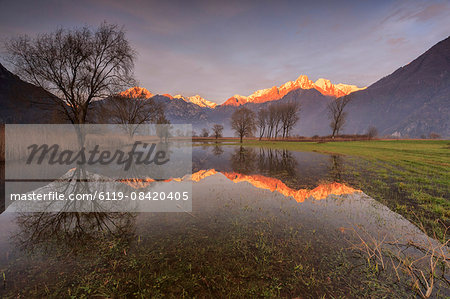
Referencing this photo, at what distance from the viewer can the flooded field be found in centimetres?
333

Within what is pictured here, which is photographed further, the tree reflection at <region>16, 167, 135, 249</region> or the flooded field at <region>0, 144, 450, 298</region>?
the tree reflection at <region>16, 167, 135, 249</region>

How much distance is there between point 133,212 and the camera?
6805 millimetres

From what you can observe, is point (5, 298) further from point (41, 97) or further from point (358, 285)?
point (41, 97)

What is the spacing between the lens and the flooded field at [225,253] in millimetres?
3334

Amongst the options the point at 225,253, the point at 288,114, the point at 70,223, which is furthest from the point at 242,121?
the point at 225,253

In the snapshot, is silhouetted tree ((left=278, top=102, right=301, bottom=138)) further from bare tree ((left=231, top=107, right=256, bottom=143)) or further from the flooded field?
the flooded field

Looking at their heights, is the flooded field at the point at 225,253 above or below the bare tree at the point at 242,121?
below

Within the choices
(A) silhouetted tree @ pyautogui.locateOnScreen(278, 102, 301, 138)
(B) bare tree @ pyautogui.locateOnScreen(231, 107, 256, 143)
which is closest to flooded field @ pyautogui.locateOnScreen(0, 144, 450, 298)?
(B) bare tree @ pyautogui.locateOnScreen(231, 107, 256, 143)

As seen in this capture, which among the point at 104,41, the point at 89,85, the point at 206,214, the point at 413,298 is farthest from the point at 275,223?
the point at 104,41

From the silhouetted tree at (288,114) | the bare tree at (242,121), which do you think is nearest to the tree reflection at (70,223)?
the bare tree at (242,121)

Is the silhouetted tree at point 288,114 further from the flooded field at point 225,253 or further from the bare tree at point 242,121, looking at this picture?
the flooded field at point 225,253

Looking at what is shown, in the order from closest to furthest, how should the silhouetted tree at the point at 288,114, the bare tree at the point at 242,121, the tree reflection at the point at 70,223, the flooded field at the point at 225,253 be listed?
the flooded field at the point at 225,253 < the tree reflection at the point at 70,223 < the bare tree at the point at 242,121 < the silhouetted tree at the point at 288,114

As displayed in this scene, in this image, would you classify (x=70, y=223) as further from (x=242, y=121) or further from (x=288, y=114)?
(x=288, y=114)

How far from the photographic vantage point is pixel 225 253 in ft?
14.6
